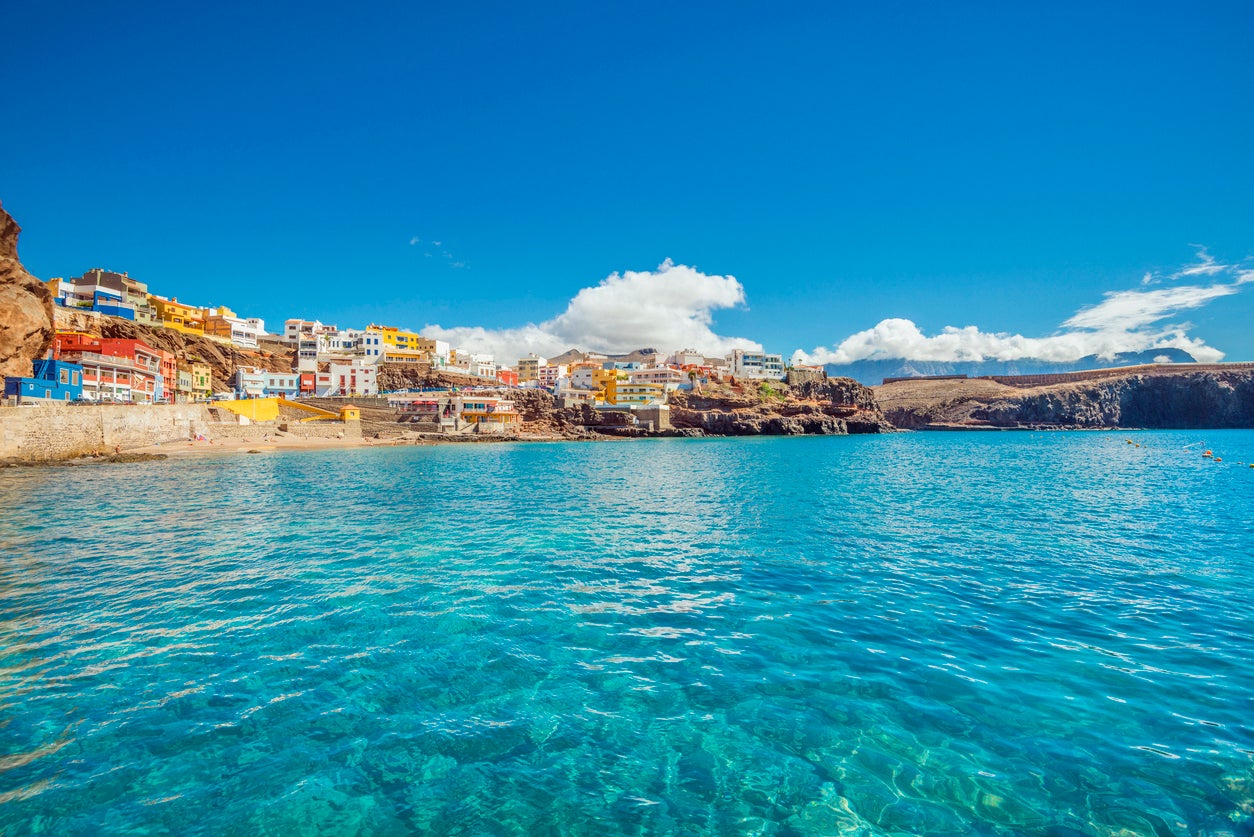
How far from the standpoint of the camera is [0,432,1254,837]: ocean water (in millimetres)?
5316

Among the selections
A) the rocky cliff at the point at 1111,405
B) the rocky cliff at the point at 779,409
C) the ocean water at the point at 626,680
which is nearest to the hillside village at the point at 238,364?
the rocky cliff at the point at 779,409

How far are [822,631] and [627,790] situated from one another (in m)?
5.46

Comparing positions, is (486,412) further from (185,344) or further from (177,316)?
(177,316)

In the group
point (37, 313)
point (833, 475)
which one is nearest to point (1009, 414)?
point (833, 475)

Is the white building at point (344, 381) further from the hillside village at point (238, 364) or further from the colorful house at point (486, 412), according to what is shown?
the colorful house at point (486, 412)

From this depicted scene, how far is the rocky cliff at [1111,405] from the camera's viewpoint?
5935 inches

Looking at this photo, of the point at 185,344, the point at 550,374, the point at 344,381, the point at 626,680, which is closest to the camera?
the point at 626,680

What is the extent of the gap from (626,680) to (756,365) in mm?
147682

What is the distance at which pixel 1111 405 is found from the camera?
16112 centimetres

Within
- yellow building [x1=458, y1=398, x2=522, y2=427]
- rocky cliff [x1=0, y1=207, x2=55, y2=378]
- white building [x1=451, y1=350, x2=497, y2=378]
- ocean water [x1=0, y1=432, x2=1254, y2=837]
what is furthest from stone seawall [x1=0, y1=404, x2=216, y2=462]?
white building [x1=451, y1=350, x2=497, y2=378]

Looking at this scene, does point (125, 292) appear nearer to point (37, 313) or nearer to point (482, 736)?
point (37, 313)

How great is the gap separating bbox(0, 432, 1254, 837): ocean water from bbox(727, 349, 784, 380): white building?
131879mm

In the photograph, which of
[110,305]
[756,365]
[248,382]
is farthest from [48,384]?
[756,365]

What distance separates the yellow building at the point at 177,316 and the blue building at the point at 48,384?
1794 inches
